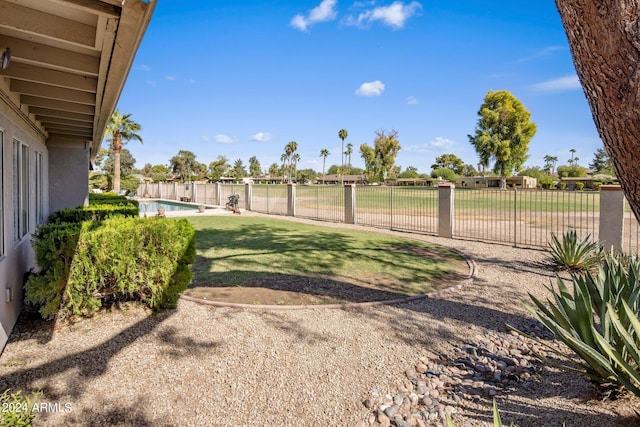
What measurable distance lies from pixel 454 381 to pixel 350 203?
44.2ft

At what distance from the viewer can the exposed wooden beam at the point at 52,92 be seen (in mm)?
4750

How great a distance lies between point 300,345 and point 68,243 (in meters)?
2.92


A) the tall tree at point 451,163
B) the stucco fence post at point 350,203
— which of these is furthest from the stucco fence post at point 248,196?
the tall tree at point 451,163

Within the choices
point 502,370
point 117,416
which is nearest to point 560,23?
point 502,370

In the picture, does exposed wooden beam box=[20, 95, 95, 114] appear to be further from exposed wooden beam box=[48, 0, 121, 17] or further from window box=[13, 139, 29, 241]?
exposed wooden beam box=[48, 0, 121, 17]

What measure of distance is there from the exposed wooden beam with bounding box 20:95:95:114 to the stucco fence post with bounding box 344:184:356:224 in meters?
11.8

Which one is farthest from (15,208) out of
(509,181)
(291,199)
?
(509,181)

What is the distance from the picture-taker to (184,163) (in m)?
90.4

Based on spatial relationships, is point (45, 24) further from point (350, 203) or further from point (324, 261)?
point (350, 203)

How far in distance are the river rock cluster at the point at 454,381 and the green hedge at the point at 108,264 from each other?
3120 mm

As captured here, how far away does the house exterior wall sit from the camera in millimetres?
4234

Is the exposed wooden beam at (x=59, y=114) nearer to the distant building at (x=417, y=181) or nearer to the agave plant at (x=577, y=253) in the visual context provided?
the agave plant at (x=577, y=253)

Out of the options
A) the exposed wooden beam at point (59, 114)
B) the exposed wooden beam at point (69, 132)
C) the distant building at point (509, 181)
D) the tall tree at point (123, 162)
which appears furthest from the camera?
the tall tree at point (123, 162)

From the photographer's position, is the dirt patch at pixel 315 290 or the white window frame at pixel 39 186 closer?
the dirt patch at pixel 315 290
